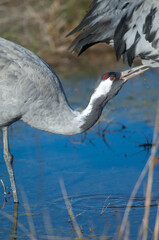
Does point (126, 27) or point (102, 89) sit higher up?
point (126, 27)

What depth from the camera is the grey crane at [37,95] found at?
4.87 m

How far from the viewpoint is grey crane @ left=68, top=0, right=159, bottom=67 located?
5332 millimetres

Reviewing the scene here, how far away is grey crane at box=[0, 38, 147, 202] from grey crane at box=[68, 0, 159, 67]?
0.50 m

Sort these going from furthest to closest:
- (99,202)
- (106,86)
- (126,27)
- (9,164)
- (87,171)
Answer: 1. (87,171)
2. (126,27)
3. (9,164)
4. (106,86)
5. (99,202)

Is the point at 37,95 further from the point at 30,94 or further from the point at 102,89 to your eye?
the point at 102,89

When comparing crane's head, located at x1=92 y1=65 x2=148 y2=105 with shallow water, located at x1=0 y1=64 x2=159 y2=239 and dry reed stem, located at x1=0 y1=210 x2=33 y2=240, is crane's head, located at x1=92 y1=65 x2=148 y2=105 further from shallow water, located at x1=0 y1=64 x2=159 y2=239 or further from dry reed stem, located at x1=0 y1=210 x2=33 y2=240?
dry reed stem, located at x1=0 y1=210 x2=33 y2=240

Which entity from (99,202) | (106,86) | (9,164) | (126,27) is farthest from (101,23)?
(99,202)

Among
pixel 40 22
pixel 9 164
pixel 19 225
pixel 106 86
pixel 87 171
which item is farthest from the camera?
pixel 40 22

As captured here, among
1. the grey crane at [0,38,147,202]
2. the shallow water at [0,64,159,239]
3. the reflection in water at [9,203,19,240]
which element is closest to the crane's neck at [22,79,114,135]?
the grey crane at [0,38,147,202]

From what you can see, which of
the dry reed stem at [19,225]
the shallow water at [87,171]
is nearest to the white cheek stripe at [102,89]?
the shallow water at [87,171]

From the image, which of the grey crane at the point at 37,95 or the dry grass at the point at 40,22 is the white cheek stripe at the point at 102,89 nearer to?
the grey crane at the point at 37,95

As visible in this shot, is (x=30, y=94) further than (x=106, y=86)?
No

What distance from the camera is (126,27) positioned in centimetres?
543

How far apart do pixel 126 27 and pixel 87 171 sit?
62.0 inches
